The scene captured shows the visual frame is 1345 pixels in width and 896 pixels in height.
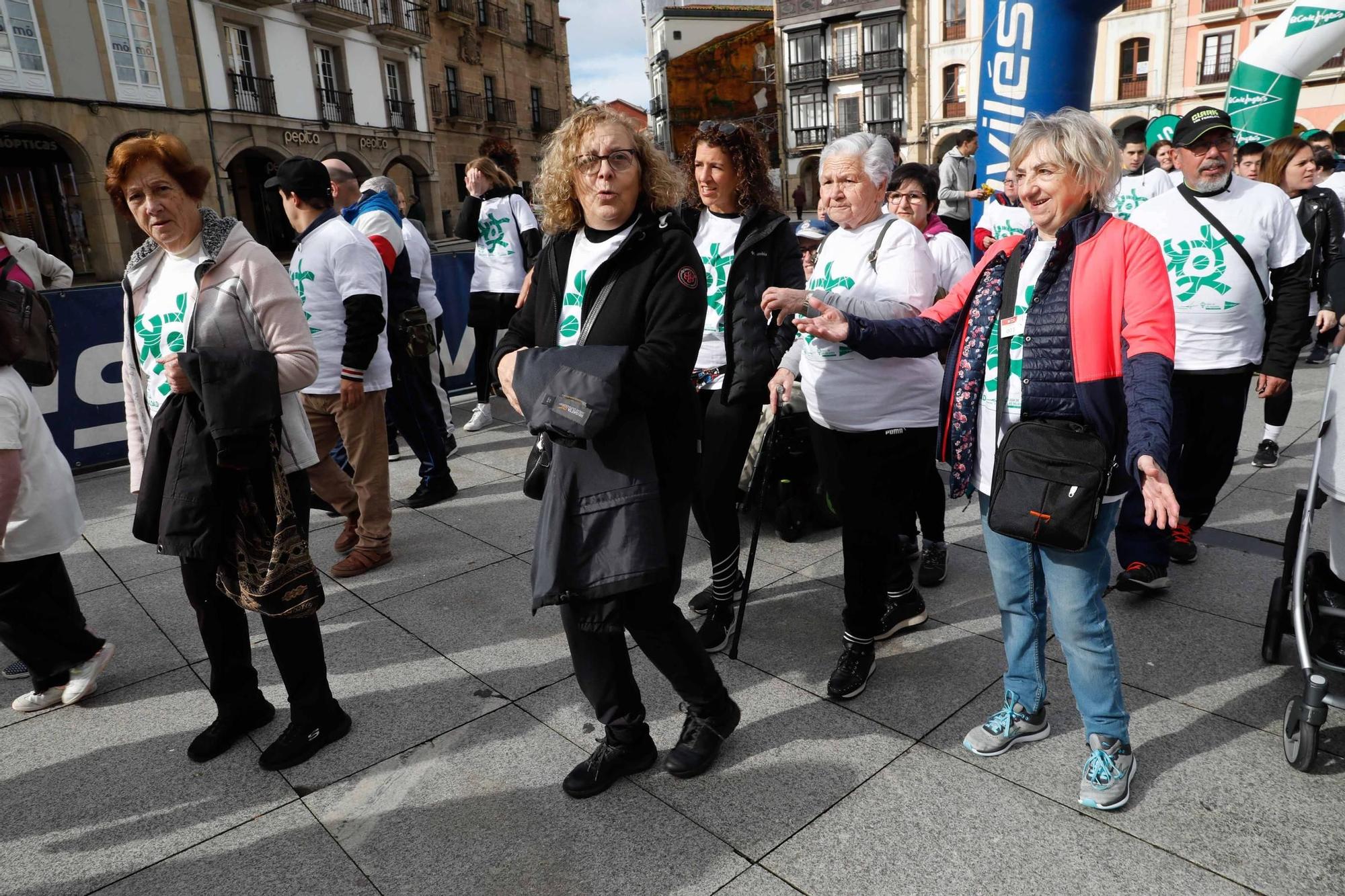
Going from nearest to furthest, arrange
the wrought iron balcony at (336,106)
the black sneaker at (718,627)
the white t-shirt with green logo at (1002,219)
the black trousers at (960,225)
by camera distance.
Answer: the black sneaker at (718,627)
the white t-shirt with green logo at (1002,219)
the black trousers at (960,225)
the wrought iron balcony at (336,106)

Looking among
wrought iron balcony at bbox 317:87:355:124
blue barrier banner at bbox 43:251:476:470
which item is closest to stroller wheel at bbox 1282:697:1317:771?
blue barrier banner at bbox 43:251:476:470

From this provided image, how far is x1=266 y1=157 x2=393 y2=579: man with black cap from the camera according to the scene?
4.21 meters

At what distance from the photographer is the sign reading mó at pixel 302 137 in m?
25.4

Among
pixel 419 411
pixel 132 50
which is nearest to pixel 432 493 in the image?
pixel 419 411

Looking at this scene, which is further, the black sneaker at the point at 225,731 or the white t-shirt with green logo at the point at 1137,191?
the white t-shirt with green logo at the point at 1137,191

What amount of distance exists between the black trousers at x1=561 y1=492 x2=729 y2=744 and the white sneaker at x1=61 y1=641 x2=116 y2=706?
2030mm

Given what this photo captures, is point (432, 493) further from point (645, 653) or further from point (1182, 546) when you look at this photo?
point (1182, 546)

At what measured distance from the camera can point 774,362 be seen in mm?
3182

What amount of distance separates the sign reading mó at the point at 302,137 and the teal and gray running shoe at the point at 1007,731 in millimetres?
27475

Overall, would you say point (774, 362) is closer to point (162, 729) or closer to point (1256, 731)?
point (1256, 731)

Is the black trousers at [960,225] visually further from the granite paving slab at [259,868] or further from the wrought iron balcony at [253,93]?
the wrought iron balcony at [253,93]

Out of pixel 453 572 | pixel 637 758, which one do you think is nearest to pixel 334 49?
pixel 453 572

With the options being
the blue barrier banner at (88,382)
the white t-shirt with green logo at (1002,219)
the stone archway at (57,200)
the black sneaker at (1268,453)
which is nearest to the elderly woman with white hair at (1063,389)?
the white t-shirt with green logo at (1002,219)

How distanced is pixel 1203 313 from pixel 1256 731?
1835 mm
